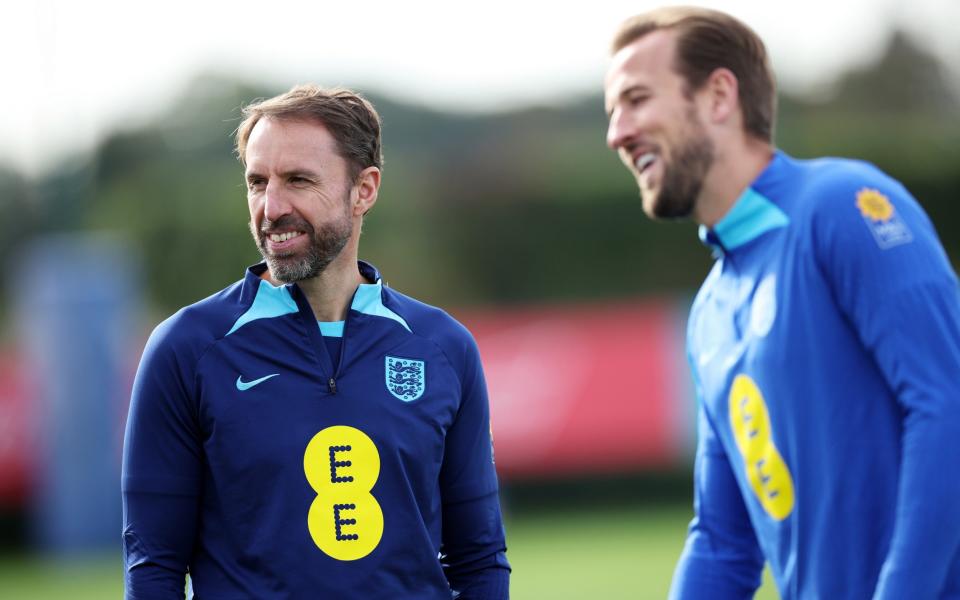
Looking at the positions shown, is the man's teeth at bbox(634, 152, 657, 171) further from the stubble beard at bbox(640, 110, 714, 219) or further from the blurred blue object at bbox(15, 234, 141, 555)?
the blurred blue object at bbox(15, 234, 141, 555)

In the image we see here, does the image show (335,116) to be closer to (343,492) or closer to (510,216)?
(343,492)

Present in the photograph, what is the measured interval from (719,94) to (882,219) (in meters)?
0.65

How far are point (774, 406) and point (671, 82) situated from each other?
884 millimetres

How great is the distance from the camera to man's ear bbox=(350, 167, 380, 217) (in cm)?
346

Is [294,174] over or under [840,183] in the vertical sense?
over

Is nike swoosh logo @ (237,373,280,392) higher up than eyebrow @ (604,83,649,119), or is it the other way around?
eyebrow @ (604,83,649,119)

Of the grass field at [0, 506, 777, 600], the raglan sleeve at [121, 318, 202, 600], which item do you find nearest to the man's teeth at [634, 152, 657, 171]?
the raglan sleeve at [121, 318, 202, 600]

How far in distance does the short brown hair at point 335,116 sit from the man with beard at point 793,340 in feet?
2.06

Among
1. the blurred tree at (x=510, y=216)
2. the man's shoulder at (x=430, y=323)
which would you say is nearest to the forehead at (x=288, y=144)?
the man's shoulder at (x=430, y=323)

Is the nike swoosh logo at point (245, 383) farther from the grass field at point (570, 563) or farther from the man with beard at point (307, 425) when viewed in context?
the grass field at point (570, 563)

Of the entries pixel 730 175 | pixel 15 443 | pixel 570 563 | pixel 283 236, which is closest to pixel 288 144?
pixel 283 236

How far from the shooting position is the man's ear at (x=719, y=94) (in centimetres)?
347

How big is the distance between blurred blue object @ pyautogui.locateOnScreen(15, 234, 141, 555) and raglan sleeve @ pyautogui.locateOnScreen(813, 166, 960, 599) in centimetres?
1277

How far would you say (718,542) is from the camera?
359cm
